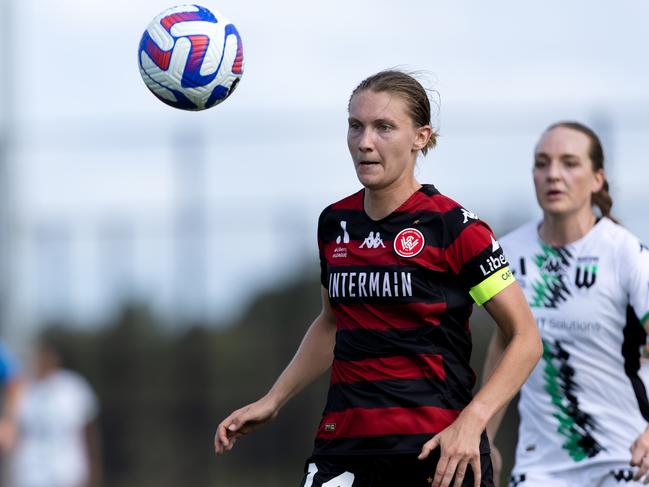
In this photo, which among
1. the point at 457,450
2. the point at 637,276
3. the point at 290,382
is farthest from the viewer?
the point at 637,276

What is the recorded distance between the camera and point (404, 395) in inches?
167

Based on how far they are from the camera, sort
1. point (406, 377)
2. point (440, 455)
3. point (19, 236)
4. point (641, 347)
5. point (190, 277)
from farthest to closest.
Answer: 1. point (190, 277)
2. point (19, 236)
3. point (641, 347)
4. point (406, 377)
5. point (440, 455)

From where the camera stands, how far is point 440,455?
157 inches

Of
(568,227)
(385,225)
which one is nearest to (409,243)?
(385,225)

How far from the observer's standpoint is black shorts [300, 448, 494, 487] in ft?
13.7

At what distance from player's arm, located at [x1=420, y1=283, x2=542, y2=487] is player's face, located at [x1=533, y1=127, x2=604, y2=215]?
5.05ft

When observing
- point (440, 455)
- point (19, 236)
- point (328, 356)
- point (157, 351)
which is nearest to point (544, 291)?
point (328, 356)

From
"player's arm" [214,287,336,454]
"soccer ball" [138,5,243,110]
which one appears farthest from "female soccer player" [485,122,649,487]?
"soccer ball" [138,5,243,110]

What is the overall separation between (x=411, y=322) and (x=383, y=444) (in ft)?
1.34

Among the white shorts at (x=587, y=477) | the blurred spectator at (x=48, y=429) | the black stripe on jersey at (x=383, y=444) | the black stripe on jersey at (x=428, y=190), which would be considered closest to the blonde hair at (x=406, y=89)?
the black stripe on jersey at (x=428, y=190)

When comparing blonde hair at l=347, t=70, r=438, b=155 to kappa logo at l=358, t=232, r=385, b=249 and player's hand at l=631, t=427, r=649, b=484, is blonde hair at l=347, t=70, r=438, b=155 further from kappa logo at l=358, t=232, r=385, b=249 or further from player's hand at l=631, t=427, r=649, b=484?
player's hand at l=631, t=427, r=649, b=484

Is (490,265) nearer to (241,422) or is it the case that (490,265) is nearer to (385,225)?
(385,225)

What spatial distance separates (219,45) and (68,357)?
9789 mm

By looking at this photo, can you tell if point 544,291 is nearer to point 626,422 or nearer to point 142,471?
point 626,422
